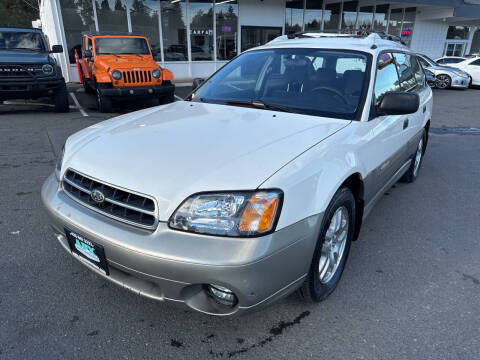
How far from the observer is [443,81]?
15.5 meters

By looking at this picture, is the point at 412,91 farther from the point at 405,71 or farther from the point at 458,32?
the point at 458,32

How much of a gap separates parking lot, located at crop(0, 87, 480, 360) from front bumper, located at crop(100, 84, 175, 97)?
5.20 meters

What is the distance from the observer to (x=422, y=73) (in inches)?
184

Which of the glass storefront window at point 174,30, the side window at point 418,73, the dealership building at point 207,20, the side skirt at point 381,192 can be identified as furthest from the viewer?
the glass storefront window at point 174,30

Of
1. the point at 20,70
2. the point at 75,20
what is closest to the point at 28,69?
the point at 20,70

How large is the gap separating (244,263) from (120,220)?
2.35 ft

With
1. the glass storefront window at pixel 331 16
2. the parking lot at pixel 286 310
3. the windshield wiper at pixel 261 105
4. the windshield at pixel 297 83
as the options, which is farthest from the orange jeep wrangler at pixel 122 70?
the glass storefront window at pixel 331 16

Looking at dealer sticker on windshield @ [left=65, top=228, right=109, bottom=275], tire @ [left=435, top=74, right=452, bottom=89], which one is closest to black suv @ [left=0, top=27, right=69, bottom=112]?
dealer sticker on windshield @ [left=65, top=228, right=109, bottom=275]

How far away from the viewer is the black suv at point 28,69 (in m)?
7.69

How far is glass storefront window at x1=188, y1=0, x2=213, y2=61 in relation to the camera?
14945mm

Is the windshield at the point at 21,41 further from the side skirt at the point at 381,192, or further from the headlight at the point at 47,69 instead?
the side skirt at the point at 381,192

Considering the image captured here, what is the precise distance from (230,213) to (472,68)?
18.6 meters

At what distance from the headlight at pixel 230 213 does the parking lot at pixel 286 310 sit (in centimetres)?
51

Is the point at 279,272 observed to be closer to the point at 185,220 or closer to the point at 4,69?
the point at 185,220
